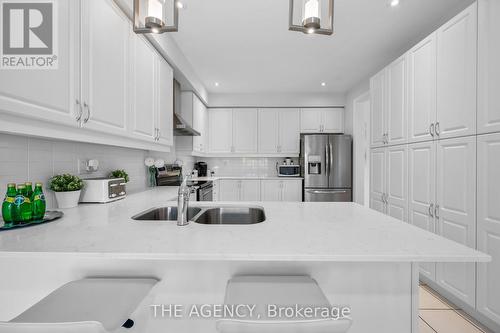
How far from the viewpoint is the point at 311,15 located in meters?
1.00

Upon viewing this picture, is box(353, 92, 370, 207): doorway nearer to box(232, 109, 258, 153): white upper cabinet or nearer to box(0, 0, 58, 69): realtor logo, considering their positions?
box(232, 109, 258, 153): white upper cabinet

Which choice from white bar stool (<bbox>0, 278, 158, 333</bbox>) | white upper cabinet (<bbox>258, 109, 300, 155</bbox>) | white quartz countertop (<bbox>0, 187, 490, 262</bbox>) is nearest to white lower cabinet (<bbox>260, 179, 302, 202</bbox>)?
white upper cabinet (<bbox>258, 109, 300, 155</bbox>)

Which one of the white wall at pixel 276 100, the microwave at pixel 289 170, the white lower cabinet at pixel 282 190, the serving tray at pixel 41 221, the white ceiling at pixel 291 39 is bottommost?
the white lower cabinet at pixel 282 190

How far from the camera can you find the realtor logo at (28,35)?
43.5 inches

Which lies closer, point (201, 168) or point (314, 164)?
point (314, 164)

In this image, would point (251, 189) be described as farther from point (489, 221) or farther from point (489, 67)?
point (489, 67)

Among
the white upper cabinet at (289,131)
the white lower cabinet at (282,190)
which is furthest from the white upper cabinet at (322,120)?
the white lower cabinet at (282,190)

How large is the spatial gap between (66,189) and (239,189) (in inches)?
134

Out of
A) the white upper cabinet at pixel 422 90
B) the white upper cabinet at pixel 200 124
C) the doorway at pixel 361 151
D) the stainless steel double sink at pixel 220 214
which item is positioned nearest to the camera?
the stainless steel double sink at pixel 220 214

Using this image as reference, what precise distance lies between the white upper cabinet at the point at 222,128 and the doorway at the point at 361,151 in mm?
2371

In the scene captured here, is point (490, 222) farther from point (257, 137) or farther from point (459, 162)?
point (257, 137)

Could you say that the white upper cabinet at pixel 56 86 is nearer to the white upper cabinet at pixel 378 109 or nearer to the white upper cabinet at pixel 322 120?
the white upper cabinet at pixel 378 109

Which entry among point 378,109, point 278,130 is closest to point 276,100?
point 278,130

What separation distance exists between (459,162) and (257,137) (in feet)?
11.4
